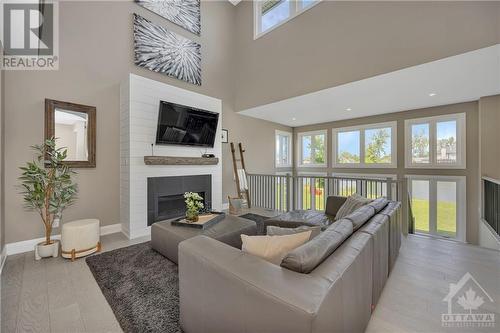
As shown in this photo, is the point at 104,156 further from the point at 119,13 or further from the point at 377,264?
the point at 377,264

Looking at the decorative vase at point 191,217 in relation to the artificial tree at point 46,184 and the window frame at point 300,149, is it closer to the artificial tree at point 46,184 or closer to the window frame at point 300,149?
the artificial tree at point 46,184

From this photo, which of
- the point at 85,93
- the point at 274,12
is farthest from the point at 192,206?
the point at 274,12

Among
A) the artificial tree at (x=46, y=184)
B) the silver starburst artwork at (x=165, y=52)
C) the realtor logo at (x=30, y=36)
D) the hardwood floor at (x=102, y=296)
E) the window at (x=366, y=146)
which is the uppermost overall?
the silver starburst artwork at (x=165, y=52)

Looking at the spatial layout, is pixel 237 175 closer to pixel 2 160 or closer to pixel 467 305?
pixel 2 160

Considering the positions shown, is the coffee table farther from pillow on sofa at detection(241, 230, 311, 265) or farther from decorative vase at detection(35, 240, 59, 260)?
decorative vase at detection(35, 240, 59, 260)

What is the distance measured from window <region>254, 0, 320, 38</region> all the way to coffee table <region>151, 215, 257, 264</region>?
4322 mm

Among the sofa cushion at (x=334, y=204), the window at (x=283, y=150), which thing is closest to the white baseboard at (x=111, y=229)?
the sofa cushion at (x=334, y=204)

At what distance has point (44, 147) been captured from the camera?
2.89m

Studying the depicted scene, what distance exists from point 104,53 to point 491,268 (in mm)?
6094

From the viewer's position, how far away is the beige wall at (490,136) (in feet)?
12.8

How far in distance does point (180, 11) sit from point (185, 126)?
2590 millimetres

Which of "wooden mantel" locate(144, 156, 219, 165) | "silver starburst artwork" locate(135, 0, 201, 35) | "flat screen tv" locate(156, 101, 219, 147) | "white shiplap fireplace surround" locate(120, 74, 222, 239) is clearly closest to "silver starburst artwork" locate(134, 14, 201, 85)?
"silver starburst artwork" locate(135, 0, 201, 35)

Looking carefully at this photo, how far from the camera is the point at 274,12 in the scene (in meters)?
4.91

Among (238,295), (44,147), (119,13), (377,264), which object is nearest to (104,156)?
(44,147)
